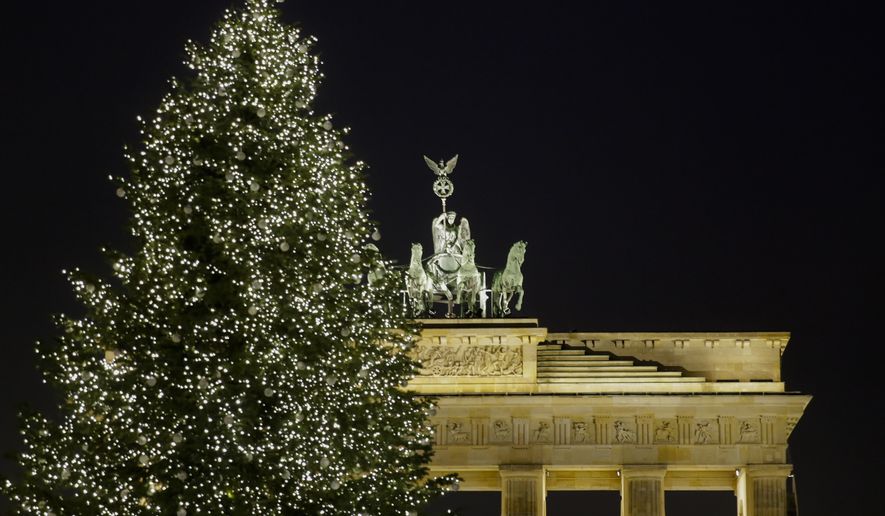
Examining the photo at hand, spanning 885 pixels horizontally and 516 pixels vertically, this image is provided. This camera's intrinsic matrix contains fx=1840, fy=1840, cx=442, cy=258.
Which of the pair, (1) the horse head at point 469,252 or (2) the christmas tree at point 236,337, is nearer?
(2) the christmas tree at point 236,337

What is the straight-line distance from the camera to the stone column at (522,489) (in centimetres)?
4706

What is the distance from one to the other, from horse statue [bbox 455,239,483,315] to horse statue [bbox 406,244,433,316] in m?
A: 0.76

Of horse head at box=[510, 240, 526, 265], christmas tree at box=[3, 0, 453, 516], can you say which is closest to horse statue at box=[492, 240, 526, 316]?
horse head at box=[510, 240, 526, 265]

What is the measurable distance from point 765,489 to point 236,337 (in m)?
25.3

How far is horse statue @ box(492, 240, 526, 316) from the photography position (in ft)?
157

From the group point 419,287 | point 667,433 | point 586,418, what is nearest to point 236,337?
point 419,287

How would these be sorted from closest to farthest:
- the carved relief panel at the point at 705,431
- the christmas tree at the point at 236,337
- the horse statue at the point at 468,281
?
the christmas tree at the point at 236,337
the carved relief panel at the point at 705,431
the horse statue at the point at 468,281

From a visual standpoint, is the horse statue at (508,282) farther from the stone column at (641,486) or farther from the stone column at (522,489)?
the stone column at (641,486)

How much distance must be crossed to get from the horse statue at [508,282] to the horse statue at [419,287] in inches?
67.5

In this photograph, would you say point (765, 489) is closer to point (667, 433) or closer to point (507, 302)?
point (667, 433)

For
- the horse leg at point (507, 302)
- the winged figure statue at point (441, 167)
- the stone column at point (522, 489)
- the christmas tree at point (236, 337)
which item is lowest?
the christmas tree at point (236, 337)

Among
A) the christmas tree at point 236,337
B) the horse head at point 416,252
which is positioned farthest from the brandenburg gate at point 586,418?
Result: the christmas tree at point 236,337

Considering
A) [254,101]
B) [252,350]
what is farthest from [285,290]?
[254,101]

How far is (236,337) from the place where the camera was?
2431 cm
